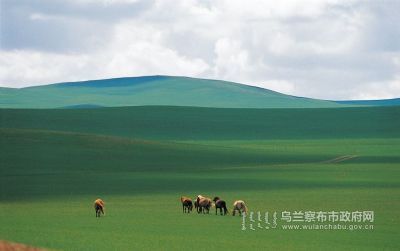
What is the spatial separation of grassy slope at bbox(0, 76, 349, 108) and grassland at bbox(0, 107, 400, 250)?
153ft

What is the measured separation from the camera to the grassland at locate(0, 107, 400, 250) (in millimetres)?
25062

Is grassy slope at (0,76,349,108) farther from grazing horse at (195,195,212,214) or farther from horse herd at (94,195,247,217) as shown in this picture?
grazing horse at (195,195,212,214)

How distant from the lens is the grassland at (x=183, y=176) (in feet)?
82.2

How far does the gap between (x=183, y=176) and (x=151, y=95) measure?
11093 centimetres

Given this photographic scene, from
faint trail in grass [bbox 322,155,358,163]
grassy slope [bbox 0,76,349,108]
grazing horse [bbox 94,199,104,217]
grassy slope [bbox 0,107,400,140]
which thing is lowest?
grazing horse [bbox 94,199,104,217]

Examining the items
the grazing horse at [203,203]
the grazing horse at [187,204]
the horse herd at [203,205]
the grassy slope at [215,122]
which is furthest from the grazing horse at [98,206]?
the grassy slope at [215,122]

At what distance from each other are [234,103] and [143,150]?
294 ft

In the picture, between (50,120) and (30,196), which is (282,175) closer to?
(30,196)

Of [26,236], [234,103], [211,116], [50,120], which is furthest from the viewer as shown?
[234,103]

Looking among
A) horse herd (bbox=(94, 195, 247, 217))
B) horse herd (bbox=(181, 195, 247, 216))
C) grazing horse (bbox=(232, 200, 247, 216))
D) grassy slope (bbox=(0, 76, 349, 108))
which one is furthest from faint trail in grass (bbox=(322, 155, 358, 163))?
grassy slope (bbox=(0, 76, 349, 108))

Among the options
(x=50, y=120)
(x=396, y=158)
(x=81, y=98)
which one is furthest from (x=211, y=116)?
(x=81, y=98)

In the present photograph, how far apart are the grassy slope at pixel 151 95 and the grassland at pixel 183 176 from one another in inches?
1842

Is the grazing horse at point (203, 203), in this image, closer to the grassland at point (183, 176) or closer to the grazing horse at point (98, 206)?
the grassland at point (183, 176)

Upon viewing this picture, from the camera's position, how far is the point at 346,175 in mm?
51031
